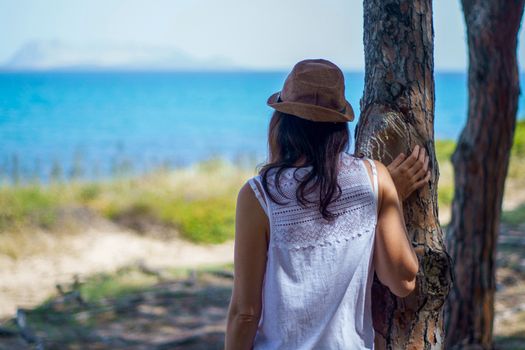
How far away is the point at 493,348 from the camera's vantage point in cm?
498

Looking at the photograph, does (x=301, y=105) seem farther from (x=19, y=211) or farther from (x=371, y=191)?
(x=19, y=211)

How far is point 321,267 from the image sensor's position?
2.07m

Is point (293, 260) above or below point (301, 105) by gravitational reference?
below

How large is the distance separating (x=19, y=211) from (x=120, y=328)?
473cm

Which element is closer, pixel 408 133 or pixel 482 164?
pixel 408 133

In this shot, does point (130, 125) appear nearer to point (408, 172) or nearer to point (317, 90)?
point (408, 172)

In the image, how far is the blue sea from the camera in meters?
34.0

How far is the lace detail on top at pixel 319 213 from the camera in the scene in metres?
2.00

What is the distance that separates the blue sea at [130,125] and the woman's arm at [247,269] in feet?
37.7

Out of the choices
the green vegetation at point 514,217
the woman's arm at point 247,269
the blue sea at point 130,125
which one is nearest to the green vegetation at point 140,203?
the blue sea at point 130,125

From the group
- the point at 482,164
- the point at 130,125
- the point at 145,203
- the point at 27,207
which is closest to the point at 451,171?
the point at 145,203

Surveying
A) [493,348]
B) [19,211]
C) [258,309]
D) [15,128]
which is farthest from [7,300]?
[15,128]

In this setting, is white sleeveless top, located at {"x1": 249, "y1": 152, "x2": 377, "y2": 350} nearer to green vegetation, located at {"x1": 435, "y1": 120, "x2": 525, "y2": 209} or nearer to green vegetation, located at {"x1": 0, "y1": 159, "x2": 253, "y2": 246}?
green vegetation, located at {"x1": 0, "y1": 159, "x2": 253, "y2": 246}

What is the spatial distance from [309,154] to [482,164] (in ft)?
9.93
